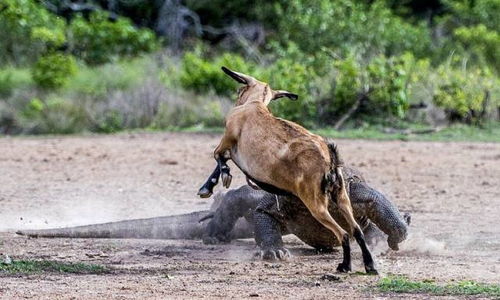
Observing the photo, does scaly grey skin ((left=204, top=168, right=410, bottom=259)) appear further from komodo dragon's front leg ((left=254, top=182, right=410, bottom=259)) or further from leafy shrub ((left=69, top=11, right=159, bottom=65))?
leafy shrub ((left=69, top=11, right=159, bottom=65))

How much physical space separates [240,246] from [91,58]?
1737 centimetres

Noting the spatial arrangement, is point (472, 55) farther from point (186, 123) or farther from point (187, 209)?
point (187, 209)

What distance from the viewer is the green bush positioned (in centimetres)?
2269

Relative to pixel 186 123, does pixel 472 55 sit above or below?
above

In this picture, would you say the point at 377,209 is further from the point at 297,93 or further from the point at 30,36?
the point at 30,36

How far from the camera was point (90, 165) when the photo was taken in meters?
16.0

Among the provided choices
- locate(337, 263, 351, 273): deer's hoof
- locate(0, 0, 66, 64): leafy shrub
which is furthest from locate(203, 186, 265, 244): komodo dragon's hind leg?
locate(0, 0, 66, 64): leafy shrub

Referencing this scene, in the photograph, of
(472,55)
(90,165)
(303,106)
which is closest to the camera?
(90,165)

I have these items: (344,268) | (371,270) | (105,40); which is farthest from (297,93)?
(371,270)

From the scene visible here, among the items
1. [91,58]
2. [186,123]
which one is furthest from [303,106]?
[91,58]

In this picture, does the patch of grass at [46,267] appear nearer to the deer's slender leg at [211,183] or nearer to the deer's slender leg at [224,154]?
the deer's slender leg at [211,183]

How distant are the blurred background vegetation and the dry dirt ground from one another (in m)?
1.63

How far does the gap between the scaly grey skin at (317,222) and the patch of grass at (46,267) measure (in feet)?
4.49

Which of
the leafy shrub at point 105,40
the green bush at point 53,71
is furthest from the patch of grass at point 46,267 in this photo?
the leafy shrub at point 105,40
